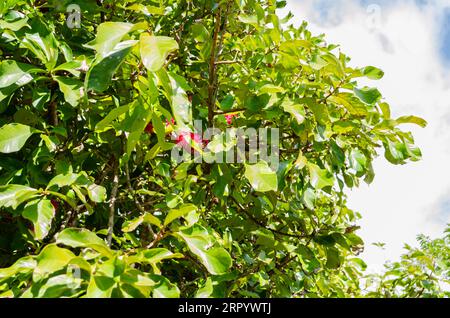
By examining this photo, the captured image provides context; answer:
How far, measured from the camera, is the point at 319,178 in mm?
1408

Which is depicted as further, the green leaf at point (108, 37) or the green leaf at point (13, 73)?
the green leaf at point (13, 73)

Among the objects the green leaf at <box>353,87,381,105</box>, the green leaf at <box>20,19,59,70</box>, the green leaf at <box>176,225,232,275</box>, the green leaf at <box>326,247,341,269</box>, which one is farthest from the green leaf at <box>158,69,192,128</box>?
the green leaf at <box>326,247,341,269</box>

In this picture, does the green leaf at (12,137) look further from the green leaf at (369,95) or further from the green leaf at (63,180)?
the green leaf at (369,95)

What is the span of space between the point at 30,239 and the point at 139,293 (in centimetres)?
83

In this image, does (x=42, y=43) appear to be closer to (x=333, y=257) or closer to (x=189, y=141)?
(x=189, y=141)

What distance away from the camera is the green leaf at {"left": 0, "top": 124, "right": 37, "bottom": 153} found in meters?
1.31

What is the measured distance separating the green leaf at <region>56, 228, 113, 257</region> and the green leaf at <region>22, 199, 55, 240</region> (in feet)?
0.69

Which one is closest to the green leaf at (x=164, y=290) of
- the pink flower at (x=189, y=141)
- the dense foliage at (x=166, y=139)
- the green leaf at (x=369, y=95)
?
the dense foliage at (x=166, y=139)

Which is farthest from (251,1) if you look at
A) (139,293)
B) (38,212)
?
(139,293)

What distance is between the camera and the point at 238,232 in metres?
1.84

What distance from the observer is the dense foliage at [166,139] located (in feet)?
3.41

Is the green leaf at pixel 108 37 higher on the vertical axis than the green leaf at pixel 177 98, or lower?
higher

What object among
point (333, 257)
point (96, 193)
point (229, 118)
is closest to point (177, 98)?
point (96, 193)

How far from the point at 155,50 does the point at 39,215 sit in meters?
0.57
